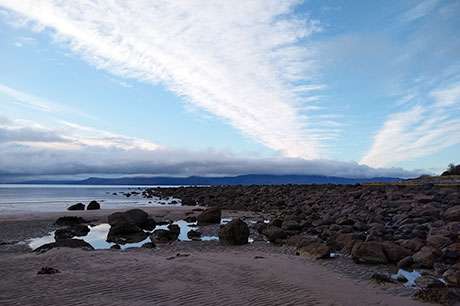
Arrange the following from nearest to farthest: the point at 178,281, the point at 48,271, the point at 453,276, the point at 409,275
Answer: the point at 453,276 < the point at 178,281 < the point at 48,271 < the point at 409,275

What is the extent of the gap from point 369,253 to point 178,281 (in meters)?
6.60

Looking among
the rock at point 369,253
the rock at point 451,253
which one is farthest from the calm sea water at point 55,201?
the rock at point 451,253

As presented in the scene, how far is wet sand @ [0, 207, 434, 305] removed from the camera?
8.77 metres

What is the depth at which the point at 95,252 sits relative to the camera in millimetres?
14789

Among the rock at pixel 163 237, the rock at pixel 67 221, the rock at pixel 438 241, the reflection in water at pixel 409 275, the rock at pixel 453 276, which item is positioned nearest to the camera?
the rock at pixel 453 276

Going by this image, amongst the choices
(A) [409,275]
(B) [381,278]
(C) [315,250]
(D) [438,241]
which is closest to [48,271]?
(C) [315,250]

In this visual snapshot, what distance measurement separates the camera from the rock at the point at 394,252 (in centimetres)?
1263

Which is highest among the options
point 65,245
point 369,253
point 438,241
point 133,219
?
point 438,241

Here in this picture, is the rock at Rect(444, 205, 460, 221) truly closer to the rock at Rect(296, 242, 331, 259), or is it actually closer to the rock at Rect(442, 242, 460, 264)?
the rock at Rect(442, 242, 460, 264)

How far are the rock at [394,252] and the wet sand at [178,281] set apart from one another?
2230mm

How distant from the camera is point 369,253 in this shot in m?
12.8

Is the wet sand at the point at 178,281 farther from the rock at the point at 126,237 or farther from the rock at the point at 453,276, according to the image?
the rock at the point at 126,237

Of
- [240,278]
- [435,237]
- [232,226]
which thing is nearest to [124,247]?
[232,226]

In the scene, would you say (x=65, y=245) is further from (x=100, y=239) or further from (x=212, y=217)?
(x=212, y=217)
